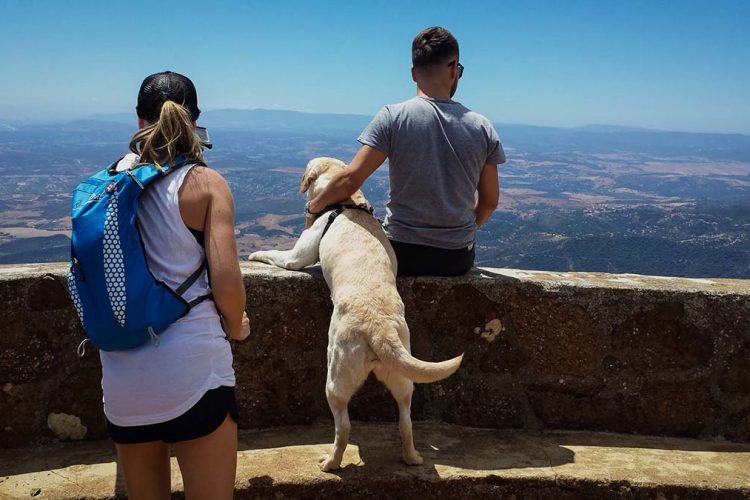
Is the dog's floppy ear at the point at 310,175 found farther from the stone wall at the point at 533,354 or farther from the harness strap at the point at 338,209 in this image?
the stone wall at the point at 533,354

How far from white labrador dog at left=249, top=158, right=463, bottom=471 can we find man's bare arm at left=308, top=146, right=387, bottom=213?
0.69 feet

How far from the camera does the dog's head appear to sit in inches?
140

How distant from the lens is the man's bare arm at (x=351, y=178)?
308 cm

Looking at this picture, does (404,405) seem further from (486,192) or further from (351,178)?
(486,192)

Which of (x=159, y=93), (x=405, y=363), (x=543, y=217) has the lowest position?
(x=543, y=217)

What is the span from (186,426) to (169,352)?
23cm

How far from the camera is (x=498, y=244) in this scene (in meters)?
73.5

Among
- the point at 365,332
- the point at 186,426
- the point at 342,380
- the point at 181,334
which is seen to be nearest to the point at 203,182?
the point at 181,334

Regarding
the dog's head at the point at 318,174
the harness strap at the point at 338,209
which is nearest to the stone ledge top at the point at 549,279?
the harness strap at the point at 338,209

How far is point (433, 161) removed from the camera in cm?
311

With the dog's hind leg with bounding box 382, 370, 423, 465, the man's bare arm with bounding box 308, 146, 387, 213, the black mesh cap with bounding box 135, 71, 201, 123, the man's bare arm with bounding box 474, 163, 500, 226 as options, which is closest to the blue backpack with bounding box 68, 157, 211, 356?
the black mesh cap with bounding box 135, 71, 201, 123

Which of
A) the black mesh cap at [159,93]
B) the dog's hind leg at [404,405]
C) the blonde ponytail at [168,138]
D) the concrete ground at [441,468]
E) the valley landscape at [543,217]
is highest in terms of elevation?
the black mesh cap at [159,93]

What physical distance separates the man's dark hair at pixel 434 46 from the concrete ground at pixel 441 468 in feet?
6.71

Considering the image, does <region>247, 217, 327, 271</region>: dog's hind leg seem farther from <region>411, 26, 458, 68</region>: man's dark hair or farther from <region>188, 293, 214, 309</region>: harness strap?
<region>188, 293, 214, 309</region>: harness strap
